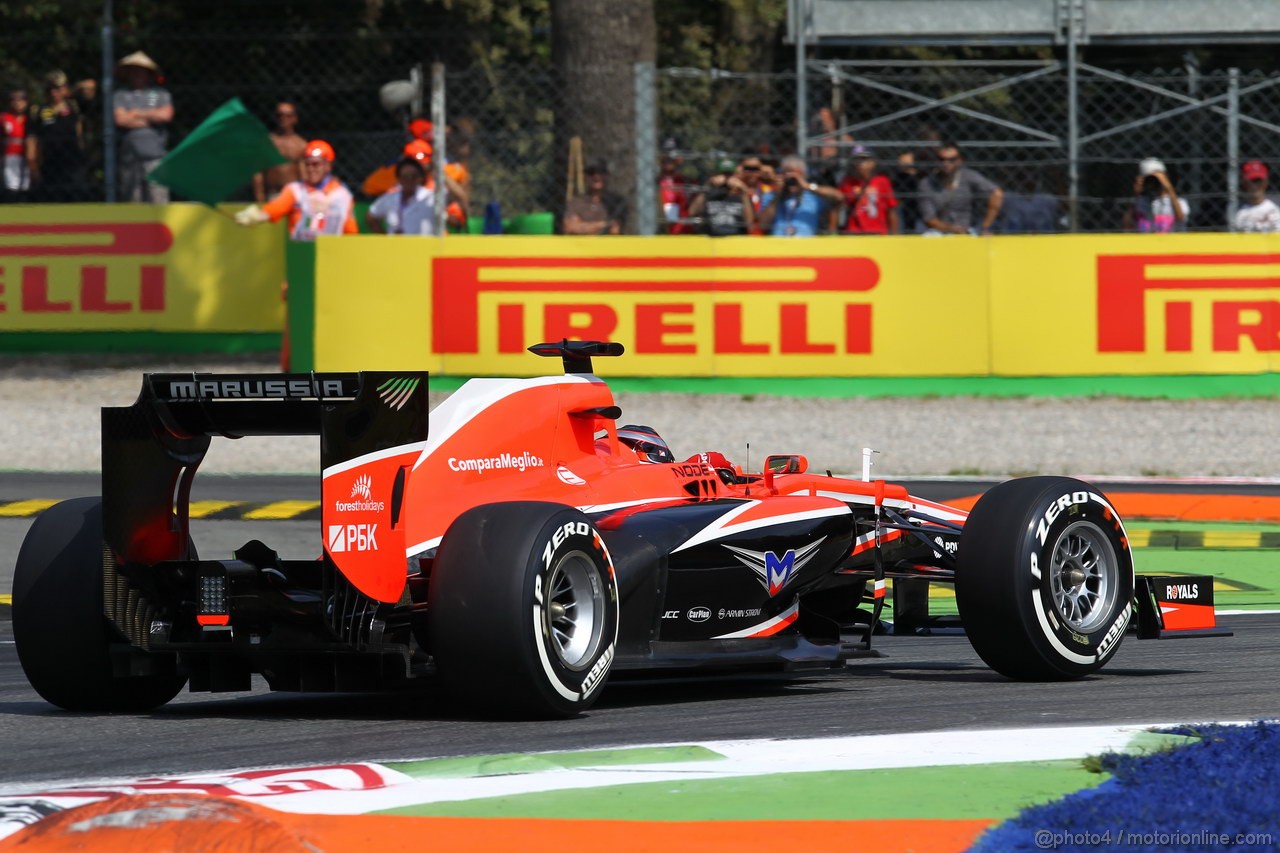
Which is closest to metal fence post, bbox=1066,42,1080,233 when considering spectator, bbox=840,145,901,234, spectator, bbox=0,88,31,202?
spectator, bbox=840,145,901,234

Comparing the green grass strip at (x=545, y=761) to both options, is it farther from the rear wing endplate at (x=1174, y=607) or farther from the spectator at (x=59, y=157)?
the spectator at (x=59, y=157)

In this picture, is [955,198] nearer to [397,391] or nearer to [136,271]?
[136,271]

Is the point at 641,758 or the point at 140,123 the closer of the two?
the point at 641,758

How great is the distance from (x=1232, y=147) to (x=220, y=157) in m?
8.55

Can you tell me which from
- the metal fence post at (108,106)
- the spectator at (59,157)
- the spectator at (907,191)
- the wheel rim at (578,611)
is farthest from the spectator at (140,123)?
the wheel rim at (578,611)

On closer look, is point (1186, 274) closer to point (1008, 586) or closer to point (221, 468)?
point (221, 468)

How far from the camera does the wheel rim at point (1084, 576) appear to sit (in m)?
7.54

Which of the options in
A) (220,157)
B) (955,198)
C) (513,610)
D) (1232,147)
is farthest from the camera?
(220,157)

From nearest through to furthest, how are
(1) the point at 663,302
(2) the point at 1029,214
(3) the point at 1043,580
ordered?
(3) the point at 1043,580
(1) the point at 663,302
(2) the point at 1029,214

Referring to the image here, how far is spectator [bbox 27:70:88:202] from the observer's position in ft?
65.2

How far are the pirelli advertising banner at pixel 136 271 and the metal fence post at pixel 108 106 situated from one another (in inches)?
12.4

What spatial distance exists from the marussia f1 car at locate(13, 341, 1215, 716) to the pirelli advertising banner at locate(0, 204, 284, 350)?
12.5 m

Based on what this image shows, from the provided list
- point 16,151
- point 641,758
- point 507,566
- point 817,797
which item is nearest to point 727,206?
point 16,151

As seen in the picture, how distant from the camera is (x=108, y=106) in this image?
749 inches
